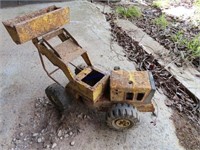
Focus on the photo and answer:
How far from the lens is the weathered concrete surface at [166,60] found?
3.10 meters

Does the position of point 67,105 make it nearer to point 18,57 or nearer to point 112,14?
point 18,57

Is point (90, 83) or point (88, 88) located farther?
point (90, 83)

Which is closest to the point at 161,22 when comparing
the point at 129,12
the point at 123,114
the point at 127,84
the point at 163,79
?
the point at 129,12

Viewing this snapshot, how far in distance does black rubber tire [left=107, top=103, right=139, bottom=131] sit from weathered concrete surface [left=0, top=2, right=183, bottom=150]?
0.17 m

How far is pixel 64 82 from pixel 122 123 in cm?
93

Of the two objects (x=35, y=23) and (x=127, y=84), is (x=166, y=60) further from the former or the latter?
(x=35, y=23)

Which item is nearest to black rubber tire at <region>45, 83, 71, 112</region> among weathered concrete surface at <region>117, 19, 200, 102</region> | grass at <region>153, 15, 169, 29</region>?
weathered concrete surface at <region>117, 19, 200, 102</region>

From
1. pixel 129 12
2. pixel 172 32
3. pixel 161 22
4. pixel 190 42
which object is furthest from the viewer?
pixel 129 12

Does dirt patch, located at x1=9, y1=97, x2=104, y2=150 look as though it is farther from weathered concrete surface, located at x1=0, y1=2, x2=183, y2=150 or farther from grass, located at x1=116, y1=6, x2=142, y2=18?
grass, located at x1=116, y1=6, x2=142, y2=18

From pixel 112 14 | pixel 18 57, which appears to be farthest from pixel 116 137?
pixel 112 14

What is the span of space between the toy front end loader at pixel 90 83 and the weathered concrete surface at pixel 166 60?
35.4 inches

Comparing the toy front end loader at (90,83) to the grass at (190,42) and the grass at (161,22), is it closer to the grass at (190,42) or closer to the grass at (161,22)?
the grass at (190,42)

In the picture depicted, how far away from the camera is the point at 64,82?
299 centimetres

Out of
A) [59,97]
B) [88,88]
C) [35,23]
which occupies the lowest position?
[59,97]
